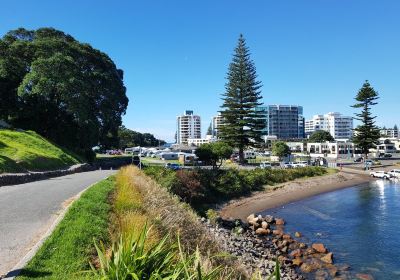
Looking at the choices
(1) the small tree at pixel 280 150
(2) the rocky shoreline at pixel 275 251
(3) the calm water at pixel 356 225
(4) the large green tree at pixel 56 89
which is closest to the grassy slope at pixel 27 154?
(4) the large green tree at pixel 56 89

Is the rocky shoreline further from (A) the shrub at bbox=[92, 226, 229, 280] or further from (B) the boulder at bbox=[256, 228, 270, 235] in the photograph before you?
(A) the shrub at bbox=[92, 226, 229, 280]

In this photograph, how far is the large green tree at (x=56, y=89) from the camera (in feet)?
129

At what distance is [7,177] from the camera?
19578 mm

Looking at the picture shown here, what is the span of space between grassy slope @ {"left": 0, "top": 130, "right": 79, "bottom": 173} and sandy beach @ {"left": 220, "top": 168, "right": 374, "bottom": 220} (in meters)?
14.0

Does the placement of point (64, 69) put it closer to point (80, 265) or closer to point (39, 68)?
point (39, 68)

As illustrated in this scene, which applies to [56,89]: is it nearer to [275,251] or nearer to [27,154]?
[27,154]

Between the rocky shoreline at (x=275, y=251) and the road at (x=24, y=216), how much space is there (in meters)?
5.62

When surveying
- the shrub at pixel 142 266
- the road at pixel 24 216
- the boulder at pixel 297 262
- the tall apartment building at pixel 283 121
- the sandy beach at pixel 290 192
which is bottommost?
the boulder at pixel 297 262

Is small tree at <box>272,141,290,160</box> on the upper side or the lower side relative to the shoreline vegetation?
upper

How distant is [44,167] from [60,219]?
1896 cm

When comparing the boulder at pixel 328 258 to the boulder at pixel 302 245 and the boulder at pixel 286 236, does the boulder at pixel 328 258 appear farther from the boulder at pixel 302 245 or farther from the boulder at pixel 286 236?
the boulder at pixel 286 236

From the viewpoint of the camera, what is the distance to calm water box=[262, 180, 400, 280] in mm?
18214

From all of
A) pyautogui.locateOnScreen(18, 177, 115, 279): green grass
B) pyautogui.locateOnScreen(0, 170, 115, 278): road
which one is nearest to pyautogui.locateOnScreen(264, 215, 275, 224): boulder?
pyautogui.locateOnScreen(0, 170, 115, 278): road

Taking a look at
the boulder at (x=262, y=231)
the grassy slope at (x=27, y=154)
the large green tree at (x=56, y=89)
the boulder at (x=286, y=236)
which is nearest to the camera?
the boulder at (x=286, y=236)
